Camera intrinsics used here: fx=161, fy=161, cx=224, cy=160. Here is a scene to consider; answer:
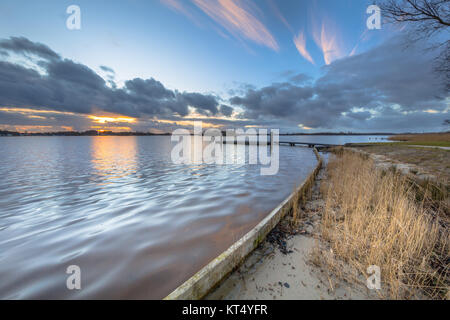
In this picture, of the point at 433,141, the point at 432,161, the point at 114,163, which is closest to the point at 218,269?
the point at 432,161

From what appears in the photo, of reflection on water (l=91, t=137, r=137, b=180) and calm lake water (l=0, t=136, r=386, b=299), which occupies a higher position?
reflection on water (l=91, t=137, r=137, b=180)

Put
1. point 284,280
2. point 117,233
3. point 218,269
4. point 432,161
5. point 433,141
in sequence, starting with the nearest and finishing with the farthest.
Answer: point 218,269 → point 284,280 → point 117,233 → point 432,161 → point 433,141

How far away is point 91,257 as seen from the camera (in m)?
3.79

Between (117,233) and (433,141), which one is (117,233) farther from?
(433,141)

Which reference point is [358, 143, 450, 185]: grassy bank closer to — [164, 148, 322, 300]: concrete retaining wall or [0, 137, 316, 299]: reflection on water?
[0, 137, 316, 299]: reflection on water

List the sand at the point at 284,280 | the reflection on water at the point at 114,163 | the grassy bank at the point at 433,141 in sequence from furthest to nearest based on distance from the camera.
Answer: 1. the grassy bank at the point at 433,141
2. the reflection on water at the point at 114,163
3. the sand at the point at 284,280

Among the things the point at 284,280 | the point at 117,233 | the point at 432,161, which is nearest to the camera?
the point at 284,280

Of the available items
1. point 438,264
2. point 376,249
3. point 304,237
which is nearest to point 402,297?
point 376,249

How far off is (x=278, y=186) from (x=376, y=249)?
6.75 metres

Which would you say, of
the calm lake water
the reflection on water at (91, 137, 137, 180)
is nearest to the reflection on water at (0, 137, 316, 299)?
the calm lake water

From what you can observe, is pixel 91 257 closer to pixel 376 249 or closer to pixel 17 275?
pixel 17 275

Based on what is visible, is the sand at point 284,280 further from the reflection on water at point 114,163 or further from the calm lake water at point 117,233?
the reflection on water at point 114,163

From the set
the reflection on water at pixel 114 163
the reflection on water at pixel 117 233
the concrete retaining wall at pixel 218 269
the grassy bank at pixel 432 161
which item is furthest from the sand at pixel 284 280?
the reflection on water at pixel 114 163

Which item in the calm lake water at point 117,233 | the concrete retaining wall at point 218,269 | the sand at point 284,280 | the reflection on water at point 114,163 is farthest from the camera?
the reflection on water at point 114,163
